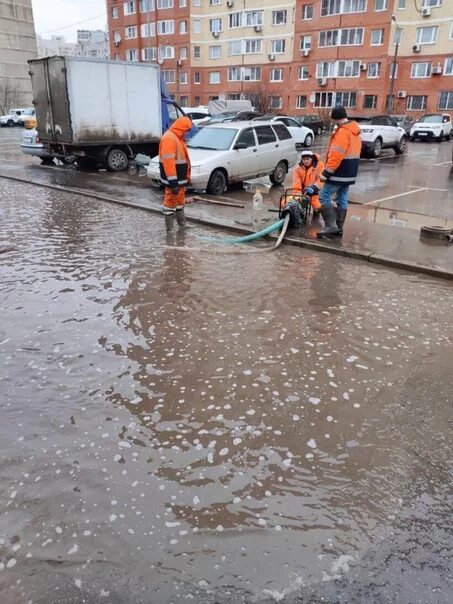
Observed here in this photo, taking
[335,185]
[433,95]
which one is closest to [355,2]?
[433,95]

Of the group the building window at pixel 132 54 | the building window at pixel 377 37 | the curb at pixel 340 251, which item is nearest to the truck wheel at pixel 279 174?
the curb at pixel 340 251

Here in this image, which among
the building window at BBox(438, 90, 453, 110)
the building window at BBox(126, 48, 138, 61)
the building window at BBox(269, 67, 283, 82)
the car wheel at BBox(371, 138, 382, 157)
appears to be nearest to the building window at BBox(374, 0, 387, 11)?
the building window at BBox(438, 90, 453, 110)

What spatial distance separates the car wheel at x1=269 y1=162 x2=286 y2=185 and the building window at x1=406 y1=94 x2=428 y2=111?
111 feet

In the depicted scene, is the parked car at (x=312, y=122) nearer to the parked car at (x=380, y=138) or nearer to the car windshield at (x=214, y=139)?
the parked car at (x=380, y=138)

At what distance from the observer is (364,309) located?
5.25 meters

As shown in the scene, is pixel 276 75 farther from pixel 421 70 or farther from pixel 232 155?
pixel 232 155

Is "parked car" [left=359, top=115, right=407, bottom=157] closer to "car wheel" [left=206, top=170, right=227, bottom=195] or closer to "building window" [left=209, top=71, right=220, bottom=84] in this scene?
"car wheel" [left=206, top=170, right=227, bottom=195]

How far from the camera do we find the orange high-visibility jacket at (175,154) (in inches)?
306

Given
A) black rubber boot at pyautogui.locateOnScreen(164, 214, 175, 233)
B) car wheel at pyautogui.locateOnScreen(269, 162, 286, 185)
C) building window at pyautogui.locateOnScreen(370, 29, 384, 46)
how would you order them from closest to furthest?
black rubber boot at pyautogui.locateOnScreen(164, 214, 175, 233) → car wheel at pyautogui.locateOnScreen(269, 162, 286, 185) → building window at pyautogui.locateOnScreen(370, 29, 384, 46)

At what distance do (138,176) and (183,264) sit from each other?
877 cm

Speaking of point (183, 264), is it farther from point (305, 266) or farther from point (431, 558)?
point (431, 558)

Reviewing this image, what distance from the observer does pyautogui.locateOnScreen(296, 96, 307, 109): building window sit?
4749 cm

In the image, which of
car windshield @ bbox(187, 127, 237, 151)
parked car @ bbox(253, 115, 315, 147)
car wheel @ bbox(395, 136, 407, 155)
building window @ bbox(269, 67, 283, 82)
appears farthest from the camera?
building window @ bbox(269, 67, 283, 82)

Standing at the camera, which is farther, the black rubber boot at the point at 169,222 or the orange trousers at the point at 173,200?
the black rubber boot at the point at 169,222
